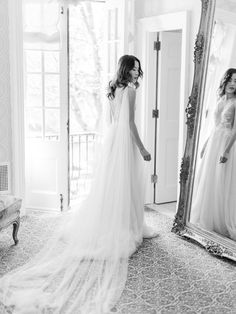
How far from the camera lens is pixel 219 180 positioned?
423cm

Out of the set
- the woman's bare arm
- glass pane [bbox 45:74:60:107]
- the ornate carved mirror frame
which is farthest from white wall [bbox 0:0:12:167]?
the ornate carved mirror frame

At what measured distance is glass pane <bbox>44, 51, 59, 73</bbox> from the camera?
5391 mm

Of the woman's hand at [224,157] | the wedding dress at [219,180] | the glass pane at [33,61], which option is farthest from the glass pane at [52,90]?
the woman's hand at [224,157]

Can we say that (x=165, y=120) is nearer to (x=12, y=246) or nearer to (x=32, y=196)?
(x=32, y=196)

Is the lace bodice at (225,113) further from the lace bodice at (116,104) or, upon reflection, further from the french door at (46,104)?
the french door at (46,104)

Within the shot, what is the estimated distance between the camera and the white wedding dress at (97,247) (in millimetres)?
3244

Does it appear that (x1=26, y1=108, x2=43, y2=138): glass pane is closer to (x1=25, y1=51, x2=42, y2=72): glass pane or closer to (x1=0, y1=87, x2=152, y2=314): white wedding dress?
(x1=25, y1=51, x2=42, y2=72): glass pane

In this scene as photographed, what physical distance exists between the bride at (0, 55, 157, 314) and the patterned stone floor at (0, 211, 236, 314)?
0.41 ft

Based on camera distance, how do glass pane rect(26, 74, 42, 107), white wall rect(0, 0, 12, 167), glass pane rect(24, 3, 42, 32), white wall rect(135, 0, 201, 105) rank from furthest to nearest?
glass pane rect(26, 74, 42, 107) → glass pane rect(24, 3, 42, 32) → white wall rect(0, 0, 12, 167) → white wall rect(135, 0, 201, 105)

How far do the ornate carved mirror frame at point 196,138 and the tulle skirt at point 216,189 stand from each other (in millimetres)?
91

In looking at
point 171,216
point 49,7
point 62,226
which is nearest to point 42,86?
point 49,7

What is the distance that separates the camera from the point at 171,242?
4.61 meters

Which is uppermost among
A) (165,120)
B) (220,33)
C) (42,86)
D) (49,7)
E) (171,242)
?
(49,7)

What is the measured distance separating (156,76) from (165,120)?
22.2 inches
